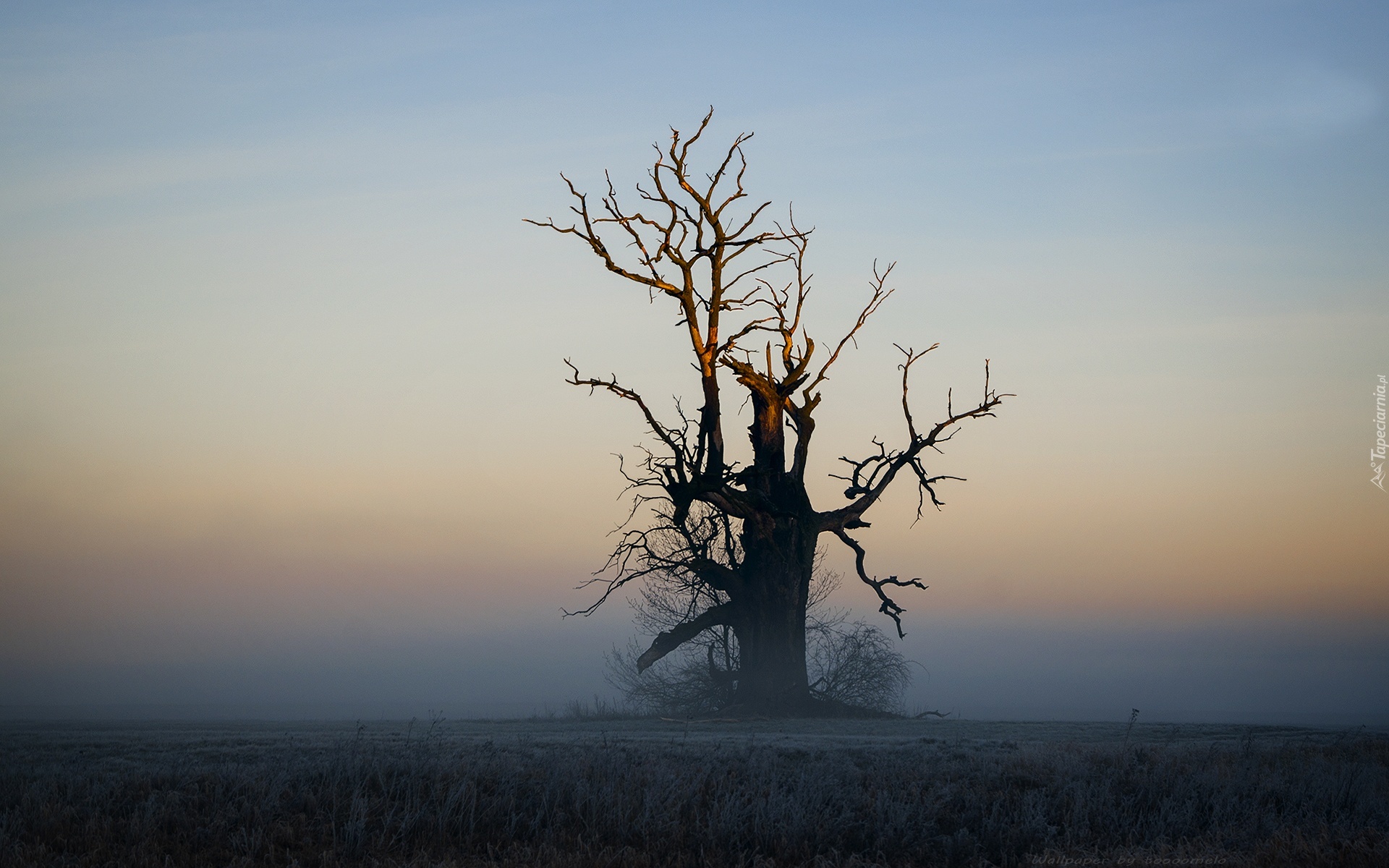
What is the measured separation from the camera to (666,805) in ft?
32.3

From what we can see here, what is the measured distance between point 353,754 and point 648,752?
3.40 meters

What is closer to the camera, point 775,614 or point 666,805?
point 666,805

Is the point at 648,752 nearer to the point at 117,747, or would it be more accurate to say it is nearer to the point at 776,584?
the point at 117,747

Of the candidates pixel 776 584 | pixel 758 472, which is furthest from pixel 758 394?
pixel 776 584

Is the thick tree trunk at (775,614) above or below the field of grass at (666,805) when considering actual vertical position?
above

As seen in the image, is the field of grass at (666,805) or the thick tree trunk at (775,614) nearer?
the field of grass at (666,805)

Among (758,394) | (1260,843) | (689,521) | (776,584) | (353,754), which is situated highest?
(758,394)

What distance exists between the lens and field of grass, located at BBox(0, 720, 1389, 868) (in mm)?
8922

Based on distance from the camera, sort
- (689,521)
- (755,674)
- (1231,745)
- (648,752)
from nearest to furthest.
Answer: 1. (648,752)
2. (1231,745)
3. (755,674)
4. (689,521)

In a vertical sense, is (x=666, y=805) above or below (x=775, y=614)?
below

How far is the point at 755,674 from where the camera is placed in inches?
940

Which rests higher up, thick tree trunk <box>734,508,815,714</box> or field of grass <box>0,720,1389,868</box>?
thick tree trunk <box>734,508,815,714</box>

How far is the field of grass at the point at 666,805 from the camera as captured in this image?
351 inches

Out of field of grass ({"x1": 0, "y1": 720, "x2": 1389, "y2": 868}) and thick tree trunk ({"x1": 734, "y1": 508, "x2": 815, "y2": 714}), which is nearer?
field of grass ({"x1": 0, "y1": 720, "x2": 1389, "y2": 868})
